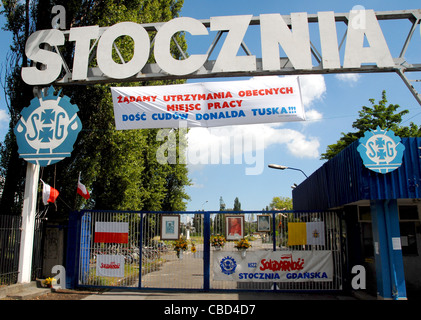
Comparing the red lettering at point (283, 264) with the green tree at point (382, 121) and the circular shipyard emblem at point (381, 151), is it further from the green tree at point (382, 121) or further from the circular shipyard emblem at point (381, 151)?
the green tree at point (382, 121)

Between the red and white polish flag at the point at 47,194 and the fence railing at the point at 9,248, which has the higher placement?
the red and white polish flag at the point at 47,194

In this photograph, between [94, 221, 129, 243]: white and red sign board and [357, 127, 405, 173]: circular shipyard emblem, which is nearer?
[357, 127, 405, 173]: circular shipyard emblem

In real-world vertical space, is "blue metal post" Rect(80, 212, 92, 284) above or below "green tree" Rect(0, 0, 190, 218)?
below

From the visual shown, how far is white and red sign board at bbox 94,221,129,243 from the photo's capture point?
1082 cm

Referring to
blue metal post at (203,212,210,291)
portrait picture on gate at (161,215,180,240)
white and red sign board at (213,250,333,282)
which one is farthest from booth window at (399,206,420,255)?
portrait picture on gate at (161,215,180,240)

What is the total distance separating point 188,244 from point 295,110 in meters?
5.35

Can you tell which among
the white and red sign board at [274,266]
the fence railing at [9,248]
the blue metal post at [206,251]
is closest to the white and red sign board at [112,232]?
the fence railing at [9,248]

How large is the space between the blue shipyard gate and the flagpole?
1153mm

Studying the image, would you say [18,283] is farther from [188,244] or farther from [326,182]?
[326,182]

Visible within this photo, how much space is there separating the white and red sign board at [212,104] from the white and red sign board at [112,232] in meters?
3.13

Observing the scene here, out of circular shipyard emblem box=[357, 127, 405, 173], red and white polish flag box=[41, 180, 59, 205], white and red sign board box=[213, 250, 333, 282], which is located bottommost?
white and red sign board box=[213, 250, 333, 282]

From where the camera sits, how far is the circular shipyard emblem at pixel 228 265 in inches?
417

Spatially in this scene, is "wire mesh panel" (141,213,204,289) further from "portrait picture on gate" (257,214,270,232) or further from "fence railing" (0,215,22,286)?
"fence railing" (0,215,22,286)
